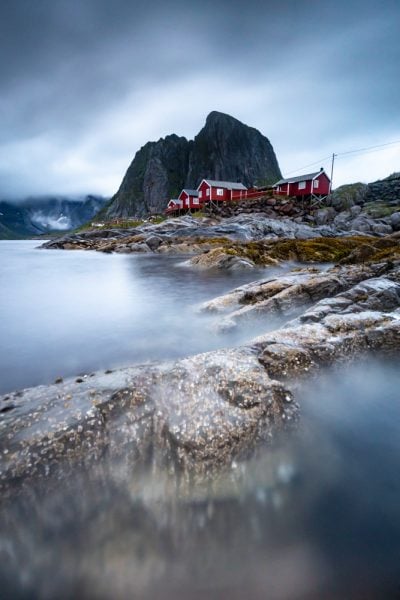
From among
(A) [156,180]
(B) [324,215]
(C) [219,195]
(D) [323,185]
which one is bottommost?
(B) [324,215]

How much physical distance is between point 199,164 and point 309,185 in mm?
103959

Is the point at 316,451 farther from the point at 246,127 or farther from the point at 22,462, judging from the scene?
the point at 246,127

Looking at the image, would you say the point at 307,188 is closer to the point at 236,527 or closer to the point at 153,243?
the point at 153,243

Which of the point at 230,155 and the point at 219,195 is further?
the point at 230,155

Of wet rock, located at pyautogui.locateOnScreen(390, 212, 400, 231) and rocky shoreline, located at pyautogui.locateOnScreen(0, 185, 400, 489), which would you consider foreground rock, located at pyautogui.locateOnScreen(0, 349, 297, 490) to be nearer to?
rocky shoreline, located at pyautogui.locateOnScreen(0, 185, 400, 489)

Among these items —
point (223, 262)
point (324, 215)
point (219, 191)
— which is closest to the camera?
point (223, 262)

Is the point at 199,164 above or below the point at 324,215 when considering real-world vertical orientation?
above

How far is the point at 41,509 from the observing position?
8.52ft

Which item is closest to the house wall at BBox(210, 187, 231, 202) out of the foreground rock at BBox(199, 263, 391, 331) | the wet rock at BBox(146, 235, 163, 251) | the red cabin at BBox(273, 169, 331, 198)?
the red cabin at BBox(273, 169, 331, 198)

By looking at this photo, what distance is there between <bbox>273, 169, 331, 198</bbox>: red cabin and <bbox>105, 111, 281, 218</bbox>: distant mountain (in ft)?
271

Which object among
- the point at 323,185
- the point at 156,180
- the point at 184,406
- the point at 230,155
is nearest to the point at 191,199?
the point at 323,185

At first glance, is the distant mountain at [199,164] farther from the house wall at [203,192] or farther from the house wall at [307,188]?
the house wall at [307,188]

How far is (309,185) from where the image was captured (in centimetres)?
5259

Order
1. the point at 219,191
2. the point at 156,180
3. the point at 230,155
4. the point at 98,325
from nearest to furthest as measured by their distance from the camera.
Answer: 1. the point at 98,325
2. the point at 219,191
3. the point at 230,155
4. the point at 156,180
